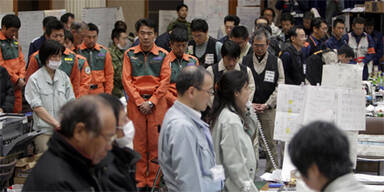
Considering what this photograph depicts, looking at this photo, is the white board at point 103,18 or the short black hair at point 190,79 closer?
the short black hair at point 190,79

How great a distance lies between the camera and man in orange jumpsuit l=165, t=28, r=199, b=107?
5867 millimetres

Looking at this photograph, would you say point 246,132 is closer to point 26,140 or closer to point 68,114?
point 26,140

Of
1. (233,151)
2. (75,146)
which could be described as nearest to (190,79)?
(233,151)

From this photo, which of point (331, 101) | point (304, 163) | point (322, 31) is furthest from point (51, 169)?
point (322, 31)

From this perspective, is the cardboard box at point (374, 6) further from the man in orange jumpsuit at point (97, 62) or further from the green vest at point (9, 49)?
the green vest at point (9, 49)

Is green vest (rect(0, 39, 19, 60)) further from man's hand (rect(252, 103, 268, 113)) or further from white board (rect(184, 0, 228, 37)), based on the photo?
white board (rect(184, 0, 228, 37))

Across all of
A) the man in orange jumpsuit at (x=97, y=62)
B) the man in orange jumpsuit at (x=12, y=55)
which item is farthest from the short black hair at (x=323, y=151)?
the man in orange jumpsuit at (x=12, y=55)

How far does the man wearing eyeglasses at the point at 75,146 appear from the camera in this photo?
1.98 m

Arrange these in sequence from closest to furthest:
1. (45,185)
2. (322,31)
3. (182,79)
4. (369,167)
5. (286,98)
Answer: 1. (45,185)
2. (182,79)
3. (286,98)
4. (369,167)
5. (322,31)

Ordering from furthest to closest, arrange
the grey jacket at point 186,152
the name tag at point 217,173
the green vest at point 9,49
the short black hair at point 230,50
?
1. the green vest at point 9,49
2. the short black hair at point 230,50
3. the name tag at point 217,173
4. the grey jacket at point 186,152

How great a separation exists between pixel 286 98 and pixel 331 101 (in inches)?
14.8

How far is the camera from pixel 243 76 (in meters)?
3.48

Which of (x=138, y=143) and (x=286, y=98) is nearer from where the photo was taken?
(x=286, y=98)

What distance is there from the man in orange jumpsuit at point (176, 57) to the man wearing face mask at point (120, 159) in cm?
334
